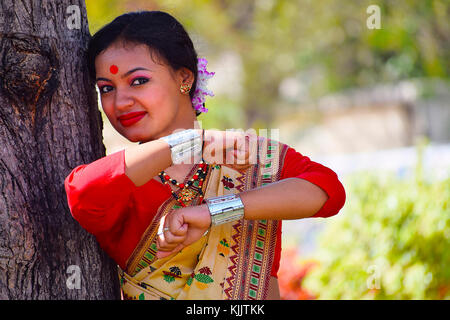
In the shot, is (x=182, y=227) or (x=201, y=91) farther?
(x=201, y=91)

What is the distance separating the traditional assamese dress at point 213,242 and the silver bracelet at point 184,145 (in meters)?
0.32

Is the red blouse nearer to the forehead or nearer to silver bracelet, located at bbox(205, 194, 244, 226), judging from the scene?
silver bracelet, located at bbox(205, 194, 244, 226)

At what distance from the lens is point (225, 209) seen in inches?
81.1

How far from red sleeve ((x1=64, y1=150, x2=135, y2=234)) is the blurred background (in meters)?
1.00

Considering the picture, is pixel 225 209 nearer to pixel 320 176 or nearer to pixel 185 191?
pixel 185 191

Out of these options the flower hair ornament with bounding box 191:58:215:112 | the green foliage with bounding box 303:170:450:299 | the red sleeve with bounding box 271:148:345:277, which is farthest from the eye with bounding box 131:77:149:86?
the green foliage with bounding box 303:170:450:299

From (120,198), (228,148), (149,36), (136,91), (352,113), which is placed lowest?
(120,198)

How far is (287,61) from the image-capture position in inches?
479

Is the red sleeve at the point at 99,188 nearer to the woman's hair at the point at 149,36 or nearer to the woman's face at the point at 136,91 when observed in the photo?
the woman's face at the point at 136,91

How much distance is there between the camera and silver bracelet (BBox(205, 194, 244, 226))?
205cm

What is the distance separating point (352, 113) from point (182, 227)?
12304 millimetres

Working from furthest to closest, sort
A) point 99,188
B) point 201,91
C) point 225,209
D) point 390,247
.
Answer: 1. point 390,247
2. point 201,91
3. point 225,209
4. point 99,188

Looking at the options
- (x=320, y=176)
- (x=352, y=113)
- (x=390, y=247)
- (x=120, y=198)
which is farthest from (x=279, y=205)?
(x=352, y=113)

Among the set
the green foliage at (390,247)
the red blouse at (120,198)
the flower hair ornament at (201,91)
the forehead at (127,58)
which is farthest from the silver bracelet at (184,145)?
the green foliage at (390,247)
